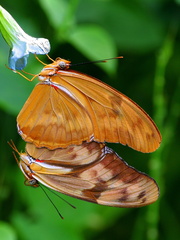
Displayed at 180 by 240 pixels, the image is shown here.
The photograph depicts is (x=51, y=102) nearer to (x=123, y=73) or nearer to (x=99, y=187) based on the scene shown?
(x=99, y=187)

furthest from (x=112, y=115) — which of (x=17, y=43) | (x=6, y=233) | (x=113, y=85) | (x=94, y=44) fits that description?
(x=113, y=85)

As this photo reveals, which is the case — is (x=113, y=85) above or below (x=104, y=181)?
above

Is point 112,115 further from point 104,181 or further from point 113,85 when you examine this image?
point 113,85

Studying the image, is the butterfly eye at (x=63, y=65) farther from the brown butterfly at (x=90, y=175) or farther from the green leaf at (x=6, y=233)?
the green leaf at (x=6, y=233)

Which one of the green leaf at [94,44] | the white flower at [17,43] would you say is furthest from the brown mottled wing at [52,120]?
the green leaf at [94,44]

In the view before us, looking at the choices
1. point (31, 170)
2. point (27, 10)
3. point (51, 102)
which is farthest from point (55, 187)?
point (27, 10)

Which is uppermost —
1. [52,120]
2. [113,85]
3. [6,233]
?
[52,120]
